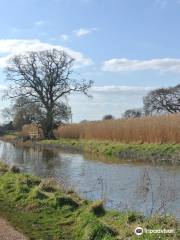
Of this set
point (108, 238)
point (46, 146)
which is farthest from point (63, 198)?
point (46, 146)

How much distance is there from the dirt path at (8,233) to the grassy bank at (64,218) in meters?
0.21

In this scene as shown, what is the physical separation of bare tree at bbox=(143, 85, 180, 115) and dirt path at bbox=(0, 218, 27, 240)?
2604 inches

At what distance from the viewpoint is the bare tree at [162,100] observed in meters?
76.1

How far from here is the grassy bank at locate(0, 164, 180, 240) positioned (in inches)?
369

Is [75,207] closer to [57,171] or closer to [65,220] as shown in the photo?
[65,220]

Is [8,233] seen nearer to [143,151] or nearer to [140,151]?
[143,151]

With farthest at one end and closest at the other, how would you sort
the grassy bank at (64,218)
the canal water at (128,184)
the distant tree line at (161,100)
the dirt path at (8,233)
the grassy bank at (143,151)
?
the distant tree line at (161,100)
the grassy bank at (143,151)
the canal water at (128,184)
the dirt path at (8,233)
the grassy bank at (64,218)

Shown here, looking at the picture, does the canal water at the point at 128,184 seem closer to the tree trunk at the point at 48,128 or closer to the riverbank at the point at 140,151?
the riverbank at the point at 140,151

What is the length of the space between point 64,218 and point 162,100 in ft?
220

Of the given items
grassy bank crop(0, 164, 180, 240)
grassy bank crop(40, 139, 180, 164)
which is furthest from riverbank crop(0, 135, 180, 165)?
grassy bank crop(0, 164, 180, 240)

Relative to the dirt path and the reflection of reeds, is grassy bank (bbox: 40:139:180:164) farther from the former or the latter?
the dirt path

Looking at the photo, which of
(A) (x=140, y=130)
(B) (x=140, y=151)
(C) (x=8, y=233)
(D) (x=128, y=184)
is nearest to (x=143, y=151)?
(B) (x=140, y=151)

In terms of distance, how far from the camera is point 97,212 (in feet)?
37.8

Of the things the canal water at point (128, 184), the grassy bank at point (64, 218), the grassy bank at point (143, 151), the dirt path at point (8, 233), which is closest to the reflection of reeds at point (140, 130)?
the grassy bank at point (143, 151)
